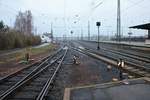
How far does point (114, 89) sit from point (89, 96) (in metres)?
1.45

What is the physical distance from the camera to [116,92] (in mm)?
13086

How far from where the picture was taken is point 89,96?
507 inches

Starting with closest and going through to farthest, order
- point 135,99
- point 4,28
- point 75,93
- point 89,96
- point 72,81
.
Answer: point 135,99 < point 89,96 < point 75,93 < point 72,81 < point 4,28

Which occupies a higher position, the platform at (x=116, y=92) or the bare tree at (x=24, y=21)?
the bare tree at (x=24, y=21)

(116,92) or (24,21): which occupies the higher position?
(24,21)

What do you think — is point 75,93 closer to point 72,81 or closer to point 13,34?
point 72,81

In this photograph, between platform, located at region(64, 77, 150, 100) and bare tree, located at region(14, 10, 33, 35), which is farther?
bare tree, located at region(14, 10, 33, 35)

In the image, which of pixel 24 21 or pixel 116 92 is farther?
pixel 24 21

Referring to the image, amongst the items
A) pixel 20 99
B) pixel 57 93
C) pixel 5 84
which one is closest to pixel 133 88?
pixel 57 93

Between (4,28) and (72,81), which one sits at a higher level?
(4,28)

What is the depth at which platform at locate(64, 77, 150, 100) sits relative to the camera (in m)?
12.1

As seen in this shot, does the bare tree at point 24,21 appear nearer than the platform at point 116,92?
No

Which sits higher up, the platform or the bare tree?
the bare tree

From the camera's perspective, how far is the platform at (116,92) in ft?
39.8
